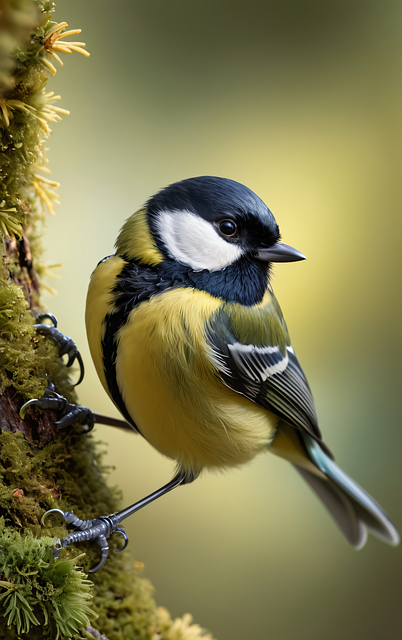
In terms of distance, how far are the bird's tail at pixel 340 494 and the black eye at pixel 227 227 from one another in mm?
573

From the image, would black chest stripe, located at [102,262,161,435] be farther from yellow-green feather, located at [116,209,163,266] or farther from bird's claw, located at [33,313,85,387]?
bird's claw, located at [33,313,85,387]

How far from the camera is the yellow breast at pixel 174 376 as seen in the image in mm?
739

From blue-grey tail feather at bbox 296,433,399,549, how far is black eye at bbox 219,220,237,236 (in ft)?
2.13

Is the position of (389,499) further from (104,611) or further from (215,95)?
(215,95)

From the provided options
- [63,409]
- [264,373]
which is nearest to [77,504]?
[63,409]

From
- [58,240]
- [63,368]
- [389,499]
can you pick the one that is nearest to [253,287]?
[63,368]

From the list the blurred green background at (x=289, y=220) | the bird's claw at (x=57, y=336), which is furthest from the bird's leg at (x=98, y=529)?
the blurred green background at (x=289, y=220)

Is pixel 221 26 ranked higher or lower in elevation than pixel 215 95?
higher

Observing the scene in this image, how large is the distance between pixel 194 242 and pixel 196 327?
0.19 metres

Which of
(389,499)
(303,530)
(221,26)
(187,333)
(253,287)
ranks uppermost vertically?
(221,26)

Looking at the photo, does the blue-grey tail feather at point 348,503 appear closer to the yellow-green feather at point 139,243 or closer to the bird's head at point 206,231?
the bird's head at point 206,231

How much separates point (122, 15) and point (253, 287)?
6.14 feet

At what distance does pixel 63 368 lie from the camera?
904 millimetres

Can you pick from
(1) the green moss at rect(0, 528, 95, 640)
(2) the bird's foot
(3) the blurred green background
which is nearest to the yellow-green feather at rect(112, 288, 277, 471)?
(2) the bird's foot
